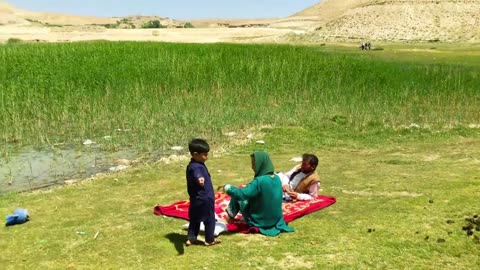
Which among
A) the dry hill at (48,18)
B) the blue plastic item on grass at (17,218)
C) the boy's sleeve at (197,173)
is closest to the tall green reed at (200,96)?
the blue plastic item on grass at (17,218)

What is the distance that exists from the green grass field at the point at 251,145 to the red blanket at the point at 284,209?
0.46 feet

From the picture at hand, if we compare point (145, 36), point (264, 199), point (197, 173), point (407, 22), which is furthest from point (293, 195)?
point (407, 22)

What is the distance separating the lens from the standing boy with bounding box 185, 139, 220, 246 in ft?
19.1

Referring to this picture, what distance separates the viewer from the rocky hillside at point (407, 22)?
2489 inches

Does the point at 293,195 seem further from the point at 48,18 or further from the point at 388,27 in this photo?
the point at 48,18

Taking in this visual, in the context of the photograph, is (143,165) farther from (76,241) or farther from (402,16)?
(402,16)

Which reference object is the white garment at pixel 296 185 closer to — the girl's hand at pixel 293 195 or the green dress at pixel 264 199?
the girl's hand at pixel 293 195

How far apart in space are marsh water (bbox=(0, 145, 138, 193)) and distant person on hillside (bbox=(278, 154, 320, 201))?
3674 millimetres

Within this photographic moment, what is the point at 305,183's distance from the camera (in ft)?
25.2

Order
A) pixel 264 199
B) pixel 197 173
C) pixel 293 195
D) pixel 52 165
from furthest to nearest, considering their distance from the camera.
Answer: pixel 52 165 < pixel 293 195 < pixel 264 199 < pixel 197 173

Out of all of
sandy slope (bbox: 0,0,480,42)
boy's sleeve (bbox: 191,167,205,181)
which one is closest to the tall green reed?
boy's sleeve (bbox: 191,167,205,181)

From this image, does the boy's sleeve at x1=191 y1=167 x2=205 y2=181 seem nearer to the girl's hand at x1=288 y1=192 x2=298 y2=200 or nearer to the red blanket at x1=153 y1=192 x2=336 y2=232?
the red blanket at x1=153 y1=192 x2=336 y2=232

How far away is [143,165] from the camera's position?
1027 cm

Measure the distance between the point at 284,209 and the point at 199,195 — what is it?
1642 millimetres
